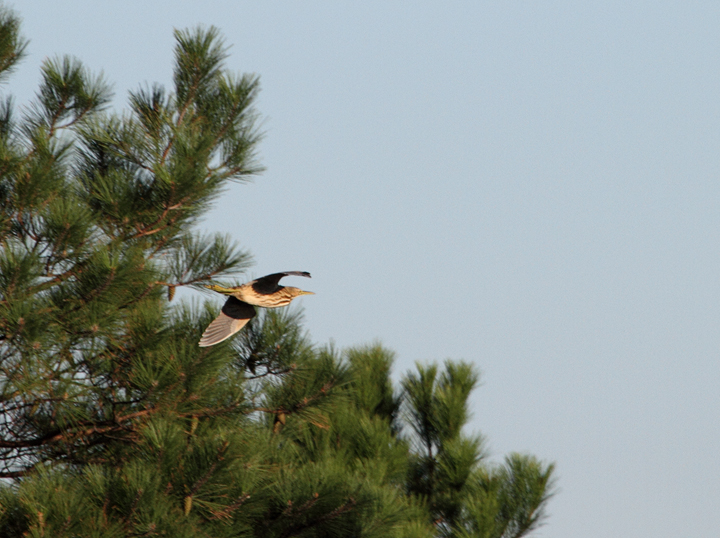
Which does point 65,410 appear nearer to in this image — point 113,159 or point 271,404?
point 271,404

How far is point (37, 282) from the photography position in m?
3.00

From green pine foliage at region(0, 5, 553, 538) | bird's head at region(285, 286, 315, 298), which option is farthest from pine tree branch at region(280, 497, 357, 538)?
A: bird's head at region(285, 286, 315, 298)

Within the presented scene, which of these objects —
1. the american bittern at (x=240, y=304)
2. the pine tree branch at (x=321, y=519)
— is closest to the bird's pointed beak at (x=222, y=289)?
the american bittern at (x=240, y=304)

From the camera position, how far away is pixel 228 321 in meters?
3.06

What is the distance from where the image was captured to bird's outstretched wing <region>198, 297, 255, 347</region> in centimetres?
300

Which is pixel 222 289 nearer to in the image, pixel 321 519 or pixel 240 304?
pixel 240 304

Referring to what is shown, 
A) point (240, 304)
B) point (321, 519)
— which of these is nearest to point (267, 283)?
point (240, 304)

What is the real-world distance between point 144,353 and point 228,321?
0.29 m

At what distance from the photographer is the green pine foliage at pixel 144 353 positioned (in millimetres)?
2807

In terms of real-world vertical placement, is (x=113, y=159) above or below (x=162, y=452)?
above


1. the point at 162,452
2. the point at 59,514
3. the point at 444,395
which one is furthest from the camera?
the point at 444,395

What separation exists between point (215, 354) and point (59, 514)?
714 mm

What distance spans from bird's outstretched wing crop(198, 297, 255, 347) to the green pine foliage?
7 centimetres

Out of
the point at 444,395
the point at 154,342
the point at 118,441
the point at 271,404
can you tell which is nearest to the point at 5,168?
the point at 154,342
